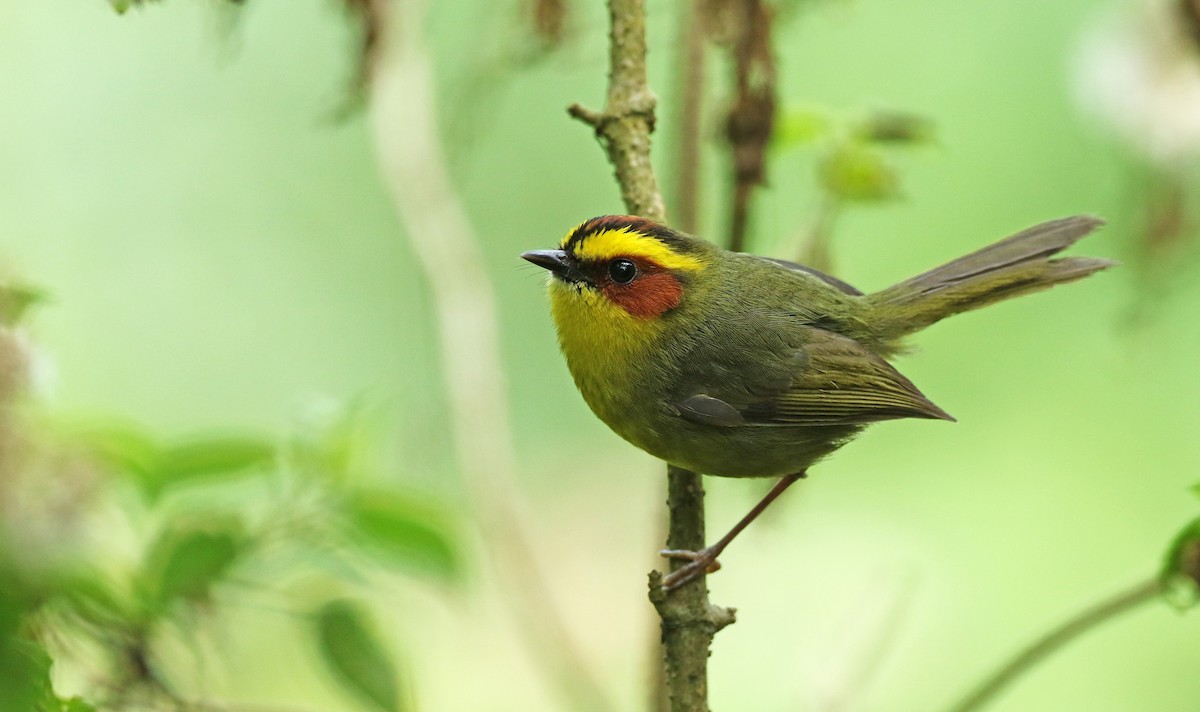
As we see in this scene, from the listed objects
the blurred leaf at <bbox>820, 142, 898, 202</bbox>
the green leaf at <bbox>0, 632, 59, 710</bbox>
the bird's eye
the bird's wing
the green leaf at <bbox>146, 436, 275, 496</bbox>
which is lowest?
the green leaf at <bbox>0, 632, 59, 710</bbox>

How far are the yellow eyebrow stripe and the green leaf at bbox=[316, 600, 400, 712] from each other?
1.24 meters

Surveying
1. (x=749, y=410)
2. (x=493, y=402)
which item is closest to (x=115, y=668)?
(x=493, y=402)

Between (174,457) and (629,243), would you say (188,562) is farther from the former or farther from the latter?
(629,243)

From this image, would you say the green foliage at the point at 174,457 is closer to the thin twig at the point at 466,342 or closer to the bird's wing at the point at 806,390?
the thin twig at the point at 466,342

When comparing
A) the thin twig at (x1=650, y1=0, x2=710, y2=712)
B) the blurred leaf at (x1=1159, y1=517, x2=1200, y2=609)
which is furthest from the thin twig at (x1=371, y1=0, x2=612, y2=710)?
the blurred leaf at (x1=1159, y1=517, x2=1200, y2=609)

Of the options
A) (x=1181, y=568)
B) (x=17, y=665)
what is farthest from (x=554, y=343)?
(x=17, y=665)

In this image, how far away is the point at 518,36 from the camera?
390cm

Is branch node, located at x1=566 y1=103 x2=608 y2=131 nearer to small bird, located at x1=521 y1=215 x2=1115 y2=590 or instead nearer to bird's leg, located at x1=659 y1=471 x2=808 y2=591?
small bird, located at x1=521 y1=215 x2=1115 y2=590

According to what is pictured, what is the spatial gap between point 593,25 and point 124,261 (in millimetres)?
3325

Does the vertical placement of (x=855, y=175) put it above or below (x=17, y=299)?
above

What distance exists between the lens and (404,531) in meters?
2.51

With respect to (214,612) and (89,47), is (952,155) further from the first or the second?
(214,612)

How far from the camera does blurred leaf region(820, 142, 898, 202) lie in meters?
3.55

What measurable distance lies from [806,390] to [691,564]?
2.44 ft
